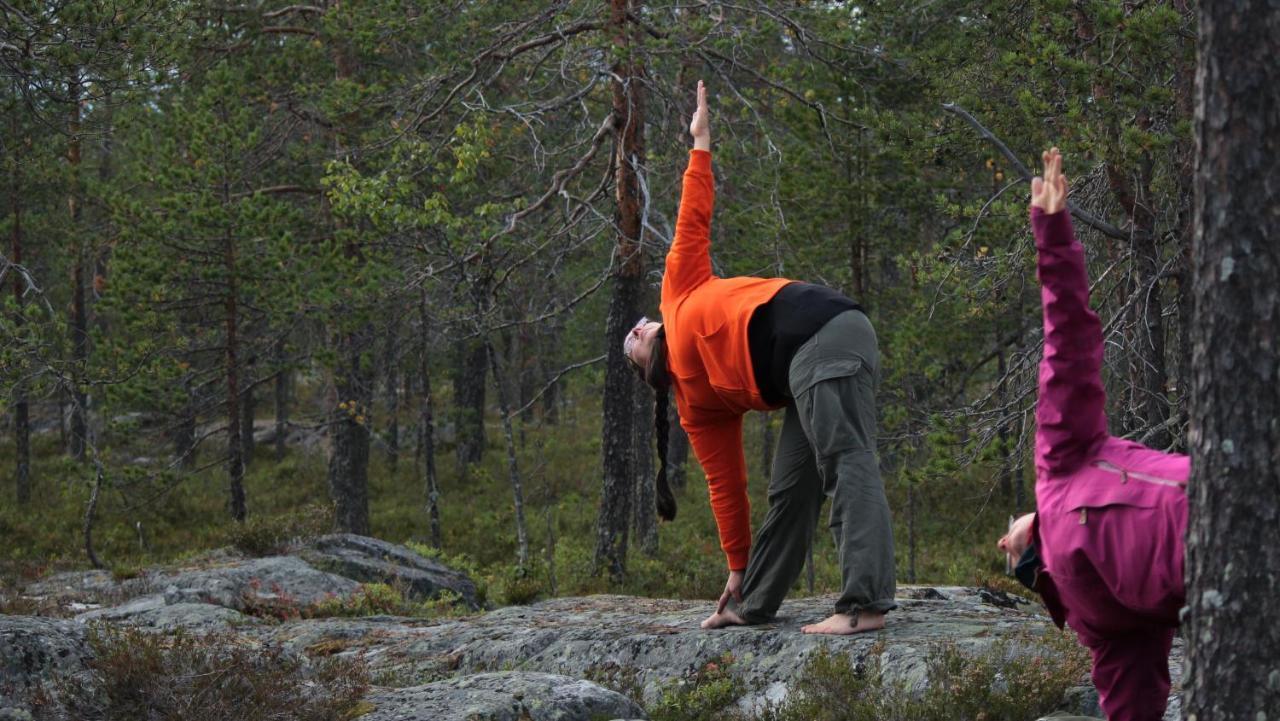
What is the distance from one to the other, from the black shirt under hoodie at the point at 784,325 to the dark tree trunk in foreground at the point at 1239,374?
2349 mm

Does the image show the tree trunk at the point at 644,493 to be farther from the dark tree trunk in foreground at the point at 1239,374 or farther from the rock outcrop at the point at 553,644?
the dark tree trunk in foreground at the point at 1239,374

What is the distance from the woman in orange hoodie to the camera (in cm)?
492

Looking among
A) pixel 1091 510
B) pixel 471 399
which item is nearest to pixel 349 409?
pixel 471 399

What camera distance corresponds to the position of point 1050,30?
751cm

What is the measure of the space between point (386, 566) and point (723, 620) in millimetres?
6189

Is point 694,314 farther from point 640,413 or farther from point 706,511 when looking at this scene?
point 706,511

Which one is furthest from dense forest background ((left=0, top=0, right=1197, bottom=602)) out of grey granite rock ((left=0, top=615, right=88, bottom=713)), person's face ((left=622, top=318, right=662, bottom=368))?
grey granite rock ((left=0, top=615, right=88, bottom=713))

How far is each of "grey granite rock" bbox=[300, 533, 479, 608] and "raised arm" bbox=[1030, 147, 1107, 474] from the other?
→ 26.6 feet

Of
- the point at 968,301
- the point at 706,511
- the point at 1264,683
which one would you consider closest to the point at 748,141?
the point at 968,301

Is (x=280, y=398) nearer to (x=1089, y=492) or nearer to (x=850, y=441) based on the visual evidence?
(x=850, y=441)

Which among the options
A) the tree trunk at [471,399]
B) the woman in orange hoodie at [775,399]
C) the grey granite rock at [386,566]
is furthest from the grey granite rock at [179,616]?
the tree trunk at [471,399]

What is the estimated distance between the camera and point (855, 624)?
205 inches

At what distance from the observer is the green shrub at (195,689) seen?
4668 mm

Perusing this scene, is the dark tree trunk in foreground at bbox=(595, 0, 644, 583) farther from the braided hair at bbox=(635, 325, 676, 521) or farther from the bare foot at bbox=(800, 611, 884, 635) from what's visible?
the bare foot at bbox=(800, 611, 884, 635)
